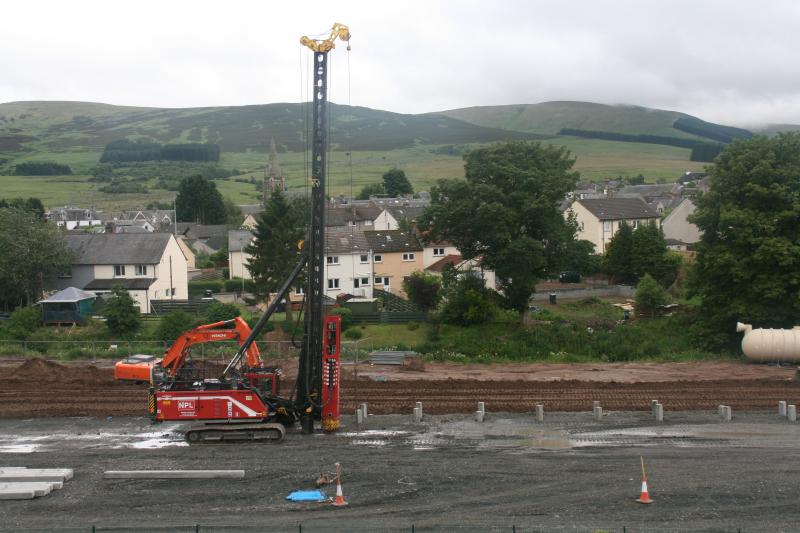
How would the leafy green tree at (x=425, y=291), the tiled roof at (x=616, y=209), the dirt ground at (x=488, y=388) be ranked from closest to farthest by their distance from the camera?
the dirt ground at (x=488, y=388) < the leafy green tree at (x=425, y=291) < the tiled roof at (x=616, y=209)

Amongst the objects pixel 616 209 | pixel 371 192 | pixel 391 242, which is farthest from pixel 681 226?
pixel 371 192

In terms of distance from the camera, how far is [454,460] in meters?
23.1

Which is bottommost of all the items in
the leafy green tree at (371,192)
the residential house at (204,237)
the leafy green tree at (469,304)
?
the leafy green tree at (469,304)

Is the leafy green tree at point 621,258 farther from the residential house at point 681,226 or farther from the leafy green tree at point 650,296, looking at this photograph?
the residential house at point 681,226

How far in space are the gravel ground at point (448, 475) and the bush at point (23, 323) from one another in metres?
21.3

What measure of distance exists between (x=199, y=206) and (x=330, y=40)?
350ft

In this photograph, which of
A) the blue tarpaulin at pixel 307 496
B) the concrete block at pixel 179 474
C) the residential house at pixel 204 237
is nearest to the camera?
the blue tarpaulin at pixel 307 496

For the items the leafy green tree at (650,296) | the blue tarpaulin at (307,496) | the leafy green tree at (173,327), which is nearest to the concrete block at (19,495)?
the blue tarpaulin at (307,496)

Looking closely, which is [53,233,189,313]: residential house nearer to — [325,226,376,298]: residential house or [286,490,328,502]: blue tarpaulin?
[325,226,376,298]: residential house

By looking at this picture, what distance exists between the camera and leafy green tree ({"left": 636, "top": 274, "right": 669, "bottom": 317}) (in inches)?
1912

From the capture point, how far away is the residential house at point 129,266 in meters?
57.6

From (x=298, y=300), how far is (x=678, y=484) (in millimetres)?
38616

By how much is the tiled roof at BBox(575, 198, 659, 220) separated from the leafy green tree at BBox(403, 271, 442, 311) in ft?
103

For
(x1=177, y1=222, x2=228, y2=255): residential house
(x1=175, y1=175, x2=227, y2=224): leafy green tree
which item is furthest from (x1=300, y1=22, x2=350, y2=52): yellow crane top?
(x1=175, y1=175, x2=227, y2=224): leafy green tree
